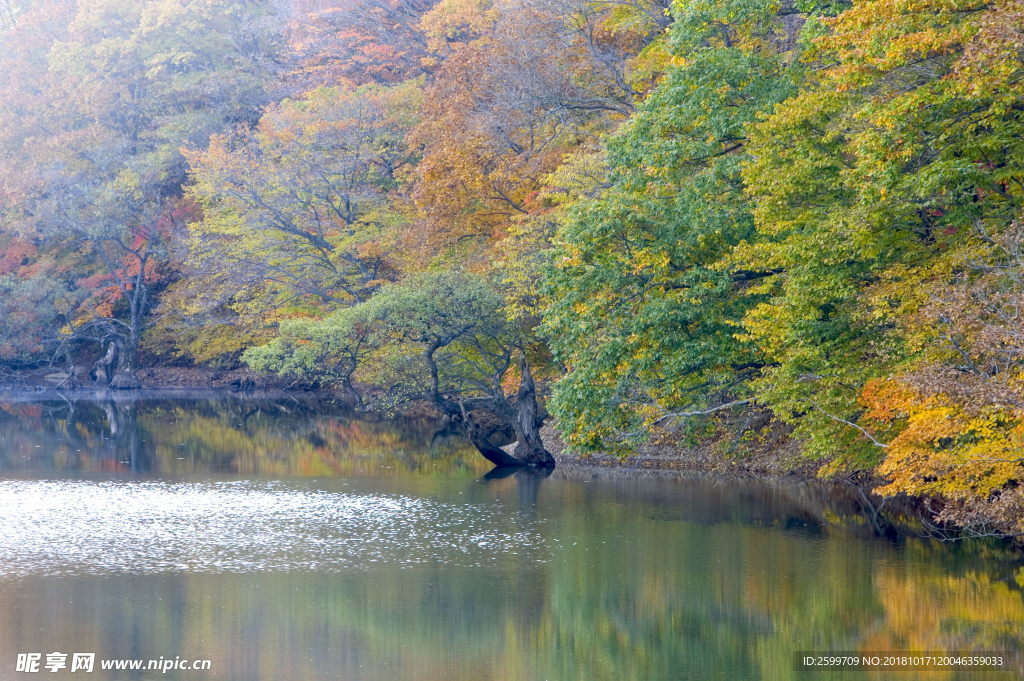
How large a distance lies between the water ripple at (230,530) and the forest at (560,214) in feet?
9.51

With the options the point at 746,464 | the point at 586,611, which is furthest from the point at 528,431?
the point at 586,611

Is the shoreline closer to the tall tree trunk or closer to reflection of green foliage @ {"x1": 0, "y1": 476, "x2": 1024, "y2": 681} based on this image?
the tall tree trunk

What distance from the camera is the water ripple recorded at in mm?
14930

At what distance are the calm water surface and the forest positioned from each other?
138 centimetres

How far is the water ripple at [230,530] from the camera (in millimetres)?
14930

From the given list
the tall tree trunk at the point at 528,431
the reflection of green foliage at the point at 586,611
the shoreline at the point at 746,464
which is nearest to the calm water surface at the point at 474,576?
the reflection of green foliage at the point at 586,611

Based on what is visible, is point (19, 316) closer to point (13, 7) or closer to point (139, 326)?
point (139, 326)

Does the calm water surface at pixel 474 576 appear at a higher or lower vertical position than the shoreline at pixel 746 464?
lower

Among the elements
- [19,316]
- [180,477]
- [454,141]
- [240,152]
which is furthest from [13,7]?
[180,477]

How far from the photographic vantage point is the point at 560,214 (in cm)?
2289

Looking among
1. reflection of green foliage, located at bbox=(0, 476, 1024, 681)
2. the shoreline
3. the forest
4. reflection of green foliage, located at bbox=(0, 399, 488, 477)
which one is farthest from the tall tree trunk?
reflection of green foliage, located at bbox=(0, 476, 1024, 681)

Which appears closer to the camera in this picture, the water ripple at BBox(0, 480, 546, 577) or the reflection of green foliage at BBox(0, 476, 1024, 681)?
the reflection of green foliage at BBox(0, 476, 1024, 681)

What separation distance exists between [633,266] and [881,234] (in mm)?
4422

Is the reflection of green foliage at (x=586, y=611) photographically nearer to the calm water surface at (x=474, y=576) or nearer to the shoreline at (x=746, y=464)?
the calm water surface at (x=474, y=576)
